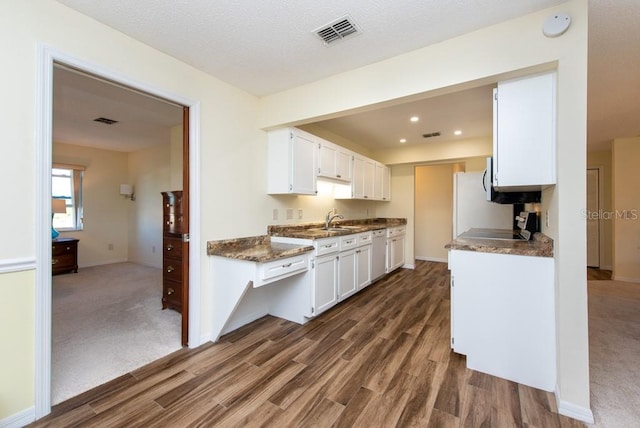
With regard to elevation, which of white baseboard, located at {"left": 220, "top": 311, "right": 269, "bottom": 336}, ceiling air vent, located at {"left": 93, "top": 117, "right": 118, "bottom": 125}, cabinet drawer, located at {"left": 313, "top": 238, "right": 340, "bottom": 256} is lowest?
white baseboard, located at {"left": 220, "top": 311, "right": 269, "bottom": 336}

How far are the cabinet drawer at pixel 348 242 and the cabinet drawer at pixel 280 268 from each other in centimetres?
70

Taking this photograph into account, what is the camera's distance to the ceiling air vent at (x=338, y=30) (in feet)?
5.95

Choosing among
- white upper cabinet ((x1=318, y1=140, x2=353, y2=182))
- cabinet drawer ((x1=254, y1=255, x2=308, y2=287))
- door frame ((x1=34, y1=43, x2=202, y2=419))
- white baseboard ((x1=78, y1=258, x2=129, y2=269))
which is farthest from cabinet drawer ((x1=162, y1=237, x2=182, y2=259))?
white baseboard ((x1=78, y1=258, x2=129, y2=269))

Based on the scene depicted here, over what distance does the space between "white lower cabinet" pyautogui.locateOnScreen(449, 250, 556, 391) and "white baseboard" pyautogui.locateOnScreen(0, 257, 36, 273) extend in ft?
9.31

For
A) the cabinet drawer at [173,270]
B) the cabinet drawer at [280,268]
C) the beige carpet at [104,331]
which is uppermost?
the cabinet drawer at [280,268]

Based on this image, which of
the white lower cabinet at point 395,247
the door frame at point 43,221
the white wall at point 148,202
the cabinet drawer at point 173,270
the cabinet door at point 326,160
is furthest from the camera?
the white wall at point 148,202

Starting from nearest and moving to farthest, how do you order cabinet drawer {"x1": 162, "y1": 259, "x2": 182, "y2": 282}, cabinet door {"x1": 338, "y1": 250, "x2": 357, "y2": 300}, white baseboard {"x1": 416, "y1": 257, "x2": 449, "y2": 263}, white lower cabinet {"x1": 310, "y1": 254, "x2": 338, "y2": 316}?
1. white lower cabinet {"x1": 310, "y1": 254, "x2": 338, "y2": 316}
2. cabinet drawer {"x1": 162, "y1": 259, "x2": 182, "y2": 282}
3. cabinet door {"x1": 338, "y1": 250, "x2": 357, "y2": 300}
4. white baseboard {"x1": 416, "y1": 257, "x2": 449, "y2": 263}

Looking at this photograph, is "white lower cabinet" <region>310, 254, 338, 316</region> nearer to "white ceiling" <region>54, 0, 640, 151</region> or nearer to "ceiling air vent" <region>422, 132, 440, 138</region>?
"white ceiling" <region>54, 0, 640, 151</region>

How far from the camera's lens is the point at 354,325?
287 cm

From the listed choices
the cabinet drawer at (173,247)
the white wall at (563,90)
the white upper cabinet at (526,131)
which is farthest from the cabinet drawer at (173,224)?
the white upper cabinet at (526,131)

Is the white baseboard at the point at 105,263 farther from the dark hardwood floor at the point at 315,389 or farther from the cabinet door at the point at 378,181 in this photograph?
the cabinet door at the point at 378,181

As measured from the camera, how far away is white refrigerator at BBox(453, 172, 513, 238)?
382cm

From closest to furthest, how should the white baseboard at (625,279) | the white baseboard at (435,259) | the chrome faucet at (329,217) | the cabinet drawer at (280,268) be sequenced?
1. the cabinet drawer at (280,268)
2. the chrome faucet at (329,217)
3. the white baseboard at (625,279)
4. the white baseboard at (435,259)

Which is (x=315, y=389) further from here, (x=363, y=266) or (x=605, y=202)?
(x=605, y=202)
